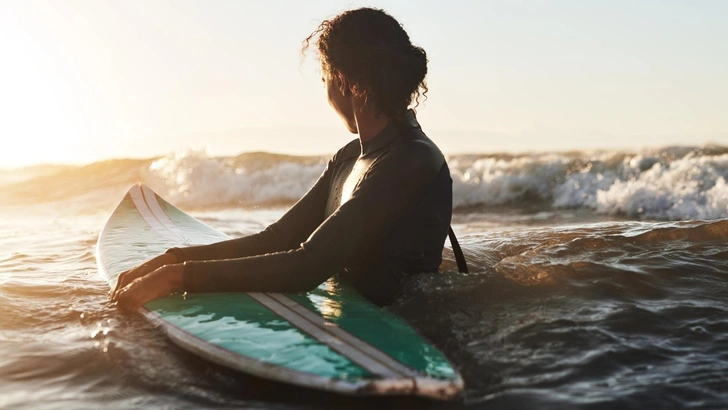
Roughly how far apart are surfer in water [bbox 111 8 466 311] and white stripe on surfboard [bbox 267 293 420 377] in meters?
0.07

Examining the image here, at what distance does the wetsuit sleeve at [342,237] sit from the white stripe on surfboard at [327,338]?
0.07 metres

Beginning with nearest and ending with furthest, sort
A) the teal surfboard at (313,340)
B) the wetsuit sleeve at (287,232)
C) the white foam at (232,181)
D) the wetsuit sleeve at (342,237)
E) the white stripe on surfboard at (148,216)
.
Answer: the teal surfboard at (313,340) → the wetsuit sleeve at (342,237) → the wetsuit sleeve at (287,232) → the white stripe on surfboard at (148,216) → the white foam at (232,181)

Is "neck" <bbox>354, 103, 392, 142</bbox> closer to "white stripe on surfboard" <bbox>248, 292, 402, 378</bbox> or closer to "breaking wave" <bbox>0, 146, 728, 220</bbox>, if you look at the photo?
"white stripe on surfboard" <bbox>248, 292, 402, 378</bbox>

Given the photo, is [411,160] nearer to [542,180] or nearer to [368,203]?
[368,203]

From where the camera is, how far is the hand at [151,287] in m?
2.74

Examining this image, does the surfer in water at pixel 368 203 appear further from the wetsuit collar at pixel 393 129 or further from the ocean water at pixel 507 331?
the ocean water at pixel 507 331

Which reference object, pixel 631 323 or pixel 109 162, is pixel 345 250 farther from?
pixel 109 162

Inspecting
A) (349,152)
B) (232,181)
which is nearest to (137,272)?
(349,152)

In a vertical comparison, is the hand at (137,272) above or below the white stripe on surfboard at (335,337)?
above

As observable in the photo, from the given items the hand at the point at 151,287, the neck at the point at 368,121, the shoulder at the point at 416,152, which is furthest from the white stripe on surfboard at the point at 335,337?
the neck at the point at 368,121

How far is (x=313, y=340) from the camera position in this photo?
2.36m

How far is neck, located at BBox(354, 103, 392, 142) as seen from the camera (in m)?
2.96

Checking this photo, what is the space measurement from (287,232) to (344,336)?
1172mm

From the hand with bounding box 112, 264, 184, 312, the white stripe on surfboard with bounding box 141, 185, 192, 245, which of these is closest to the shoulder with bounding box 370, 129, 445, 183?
the hand with bounding box 112, 264, 184, 312
